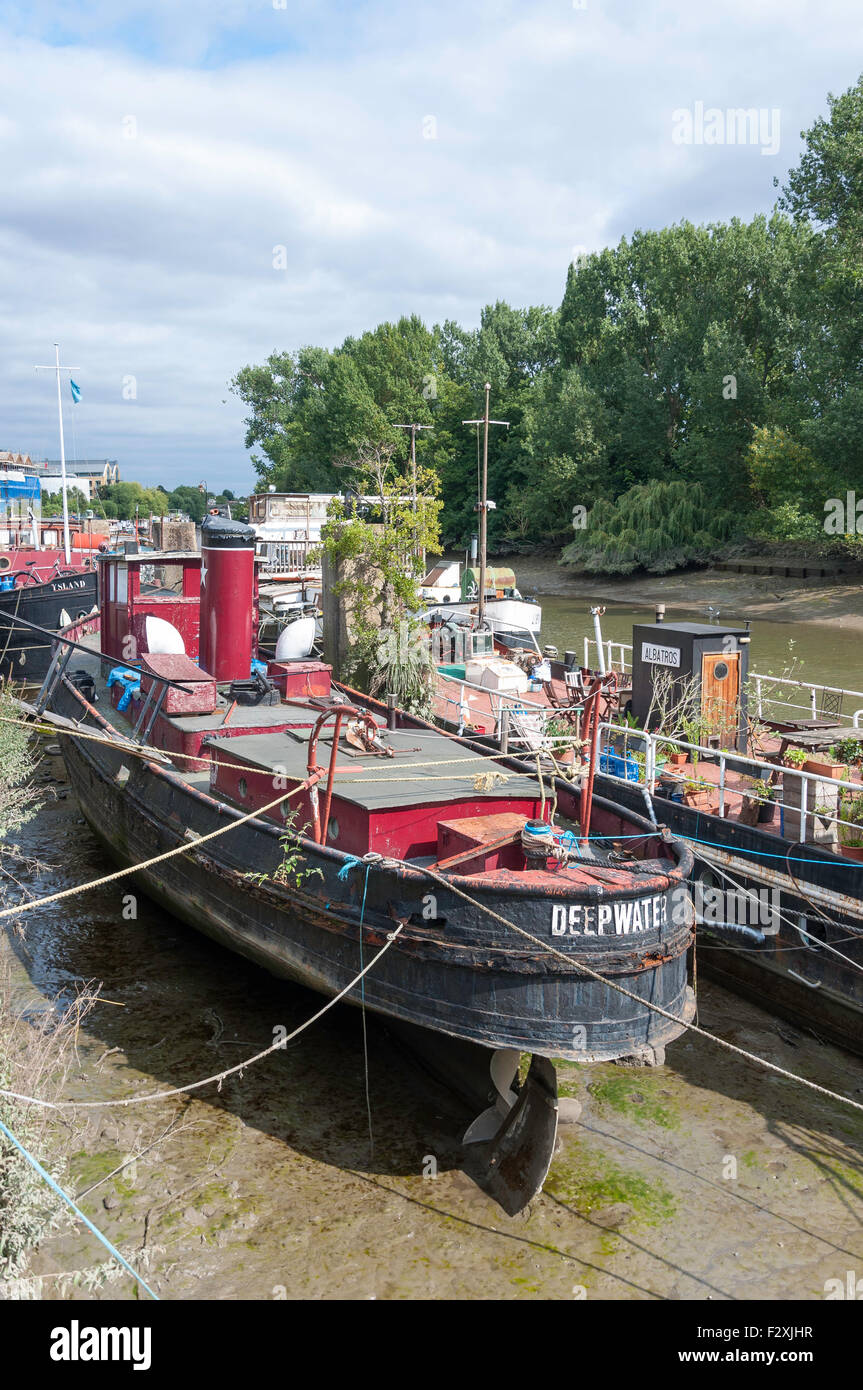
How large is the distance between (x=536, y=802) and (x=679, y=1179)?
3569mm

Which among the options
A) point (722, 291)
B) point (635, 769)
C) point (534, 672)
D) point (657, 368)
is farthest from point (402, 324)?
point (635, 769)

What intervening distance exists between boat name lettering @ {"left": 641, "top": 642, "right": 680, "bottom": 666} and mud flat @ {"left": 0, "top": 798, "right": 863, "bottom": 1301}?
5.75m

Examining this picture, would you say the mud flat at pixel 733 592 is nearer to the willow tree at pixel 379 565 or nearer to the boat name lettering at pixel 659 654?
the willow tree at pixel 379 565

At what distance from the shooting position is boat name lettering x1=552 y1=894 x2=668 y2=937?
7.91 m

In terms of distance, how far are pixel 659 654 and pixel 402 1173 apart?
31.1 ft

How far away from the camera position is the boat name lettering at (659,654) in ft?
50.3

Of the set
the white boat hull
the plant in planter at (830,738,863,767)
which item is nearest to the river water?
the white boat hull

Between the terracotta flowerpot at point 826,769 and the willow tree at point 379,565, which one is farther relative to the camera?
the willow tree at point 379,565

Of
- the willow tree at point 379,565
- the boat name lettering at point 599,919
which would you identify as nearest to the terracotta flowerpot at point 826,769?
the boat name lettering at point 599,919

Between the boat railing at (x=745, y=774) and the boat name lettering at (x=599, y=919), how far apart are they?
374 cm

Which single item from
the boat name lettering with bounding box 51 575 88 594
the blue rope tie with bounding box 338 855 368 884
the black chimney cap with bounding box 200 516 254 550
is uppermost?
the black chimney cap with bounding box 200 516 254 550

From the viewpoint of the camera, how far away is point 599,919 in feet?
26.1

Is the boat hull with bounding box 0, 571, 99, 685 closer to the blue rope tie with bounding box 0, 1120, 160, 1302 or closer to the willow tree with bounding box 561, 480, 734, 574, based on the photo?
the blue rope tie with bounding box 0, 1120, 160, 1302

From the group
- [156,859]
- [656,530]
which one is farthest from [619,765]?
[656,530]
